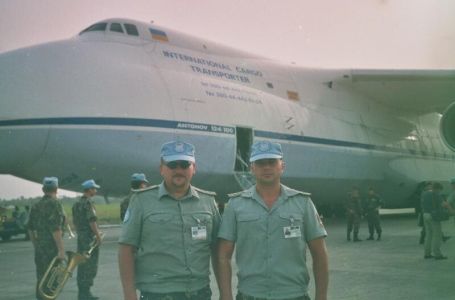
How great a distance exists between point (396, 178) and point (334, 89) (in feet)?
11.8

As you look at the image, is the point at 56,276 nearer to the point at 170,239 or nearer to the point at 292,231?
the point at 170,239

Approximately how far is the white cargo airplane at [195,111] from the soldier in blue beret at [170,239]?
25.9 feet

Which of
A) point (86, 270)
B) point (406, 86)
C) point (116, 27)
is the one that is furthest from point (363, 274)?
point (406, 86)

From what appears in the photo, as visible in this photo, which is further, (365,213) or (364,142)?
(364,142)

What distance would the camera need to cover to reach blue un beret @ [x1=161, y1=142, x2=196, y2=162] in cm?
320

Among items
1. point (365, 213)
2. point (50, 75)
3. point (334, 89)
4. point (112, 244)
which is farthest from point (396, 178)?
point (50, 75)

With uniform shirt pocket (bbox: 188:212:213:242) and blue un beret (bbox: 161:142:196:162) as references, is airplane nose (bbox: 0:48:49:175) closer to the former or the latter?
blue un beret (bbox: 161:142:196:162)

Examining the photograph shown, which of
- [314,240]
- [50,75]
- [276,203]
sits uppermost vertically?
[50,75]

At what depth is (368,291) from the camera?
668 cm

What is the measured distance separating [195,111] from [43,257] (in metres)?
6.49

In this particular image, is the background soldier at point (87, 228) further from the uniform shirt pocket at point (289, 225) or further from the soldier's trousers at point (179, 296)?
the uniform shirt pocket at point (289, 225)

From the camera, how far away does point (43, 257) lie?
20.7 ft

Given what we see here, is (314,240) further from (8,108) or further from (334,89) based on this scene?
(334,89)

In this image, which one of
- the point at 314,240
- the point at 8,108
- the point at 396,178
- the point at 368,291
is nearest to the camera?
the point at 314,240
